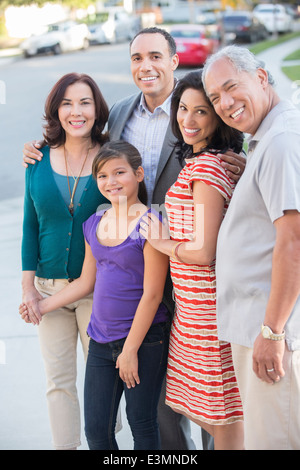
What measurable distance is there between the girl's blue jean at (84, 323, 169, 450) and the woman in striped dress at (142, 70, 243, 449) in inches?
4.0

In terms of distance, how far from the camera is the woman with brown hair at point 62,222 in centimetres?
271

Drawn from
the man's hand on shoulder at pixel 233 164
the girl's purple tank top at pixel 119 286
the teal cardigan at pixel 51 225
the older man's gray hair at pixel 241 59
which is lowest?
the girl's purple tank top at pixel 119 286

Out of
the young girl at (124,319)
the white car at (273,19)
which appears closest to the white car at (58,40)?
the white car at (273,19)

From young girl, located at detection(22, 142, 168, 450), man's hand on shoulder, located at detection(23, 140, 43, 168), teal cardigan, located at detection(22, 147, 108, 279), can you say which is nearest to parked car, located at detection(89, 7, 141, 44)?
man's hand on shoulder, located at detection(23, 140, 43, 168)

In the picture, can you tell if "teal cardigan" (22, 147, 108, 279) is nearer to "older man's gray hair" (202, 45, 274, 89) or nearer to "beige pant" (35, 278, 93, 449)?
"beige pant" (35, 278, 93, 449)

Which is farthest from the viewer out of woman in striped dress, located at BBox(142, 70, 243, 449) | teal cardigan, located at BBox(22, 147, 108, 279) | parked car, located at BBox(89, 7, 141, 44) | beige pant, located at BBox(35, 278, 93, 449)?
parked car, located at BBox(89, 7, 141, 44)

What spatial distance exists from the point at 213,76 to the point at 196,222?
0.52 metres

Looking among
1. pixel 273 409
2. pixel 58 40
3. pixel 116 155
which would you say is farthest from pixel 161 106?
pixel 58 40

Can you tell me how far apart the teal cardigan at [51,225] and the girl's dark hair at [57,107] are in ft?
0.30

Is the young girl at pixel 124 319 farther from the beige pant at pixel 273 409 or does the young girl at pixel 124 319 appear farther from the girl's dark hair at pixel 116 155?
the beige pant at pixel 273 409

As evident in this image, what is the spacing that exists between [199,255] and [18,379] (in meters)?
2.22

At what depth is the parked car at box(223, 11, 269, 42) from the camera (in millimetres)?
24703

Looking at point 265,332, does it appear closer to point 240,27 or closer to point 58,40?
point 58,40

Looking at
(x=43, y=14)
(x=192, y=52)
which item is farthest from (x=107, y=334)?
(x=43, y=14)
